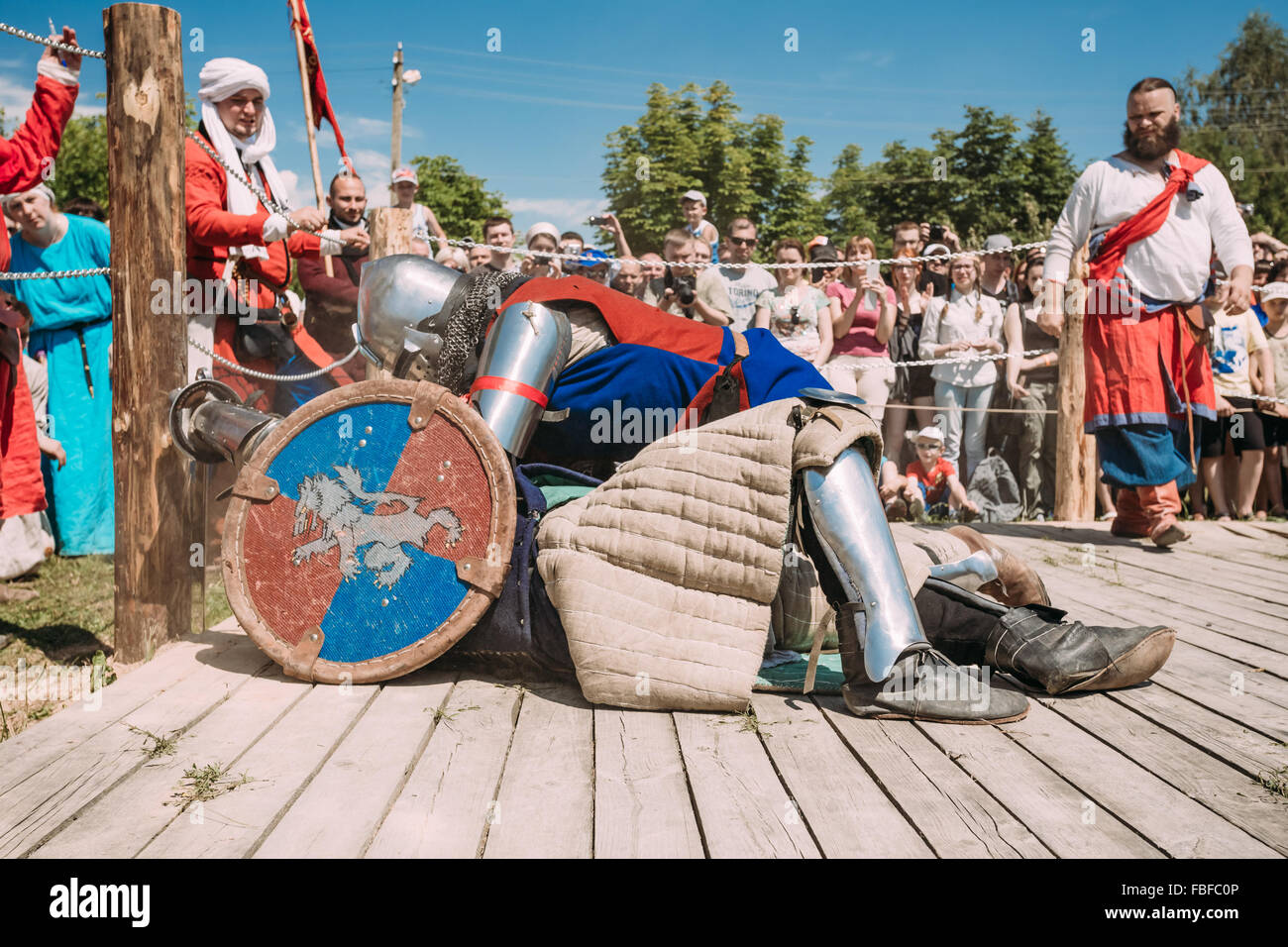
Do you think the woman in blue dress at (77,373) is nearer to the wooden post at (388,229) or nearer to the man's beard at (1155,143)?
the wooden post at (388,229)

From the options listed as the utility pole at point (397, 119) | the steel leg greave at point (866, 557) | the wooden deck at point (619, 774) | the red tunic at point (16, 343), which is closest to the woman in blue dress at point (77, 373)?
the red tunic at point (16, 343)

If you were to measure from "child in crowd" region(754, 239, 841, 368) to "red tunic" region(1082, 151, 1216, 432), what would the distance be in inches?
72.6

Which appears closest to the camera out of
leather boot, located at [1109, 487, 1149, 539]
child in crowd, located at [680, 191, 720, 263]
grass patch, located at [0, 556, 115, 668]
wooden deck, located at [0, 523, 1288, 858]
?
wooden deck, located at [0, 523, 1288, 858]

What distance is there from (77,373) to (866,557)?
4575 millimetres

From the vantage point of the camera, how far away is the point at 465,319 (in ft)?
9.02

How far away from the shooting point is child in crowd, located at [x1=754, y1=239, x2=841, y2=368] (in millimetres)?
6234

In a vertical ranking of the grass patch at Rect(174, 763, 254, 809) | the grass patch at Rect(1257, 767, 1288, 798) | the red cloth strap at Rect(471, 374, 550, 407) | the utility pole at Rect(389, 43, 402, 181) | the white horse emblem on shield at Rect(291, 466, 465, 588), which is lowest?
the grass patch at Rect(174, 763, 254, 809)

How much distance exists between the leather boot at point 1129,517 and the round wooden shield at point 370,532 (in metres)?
3.47

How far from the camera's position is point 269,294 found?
4.41 m

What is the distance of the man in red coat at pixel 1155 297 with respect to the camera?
14.8 feet

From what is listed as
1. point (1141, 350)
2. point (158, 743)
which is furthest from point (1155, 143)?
point (158, 743)

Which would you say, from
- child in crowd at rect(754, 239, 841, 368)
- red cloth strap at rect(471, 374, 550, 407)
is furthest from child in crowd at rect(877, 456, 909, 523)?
red cloth strap at rect(471, 374, 550, 407)

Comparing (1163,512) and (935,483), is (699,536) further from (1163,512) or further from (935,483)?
(935,483)

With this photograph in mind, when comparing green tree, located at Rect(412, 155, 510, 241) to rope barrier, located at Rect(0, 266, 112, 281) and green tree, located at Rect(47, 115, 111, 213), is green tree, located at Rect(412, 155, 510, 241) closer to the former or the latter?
green tree, located at Rect(47, 115, 111, 213)
